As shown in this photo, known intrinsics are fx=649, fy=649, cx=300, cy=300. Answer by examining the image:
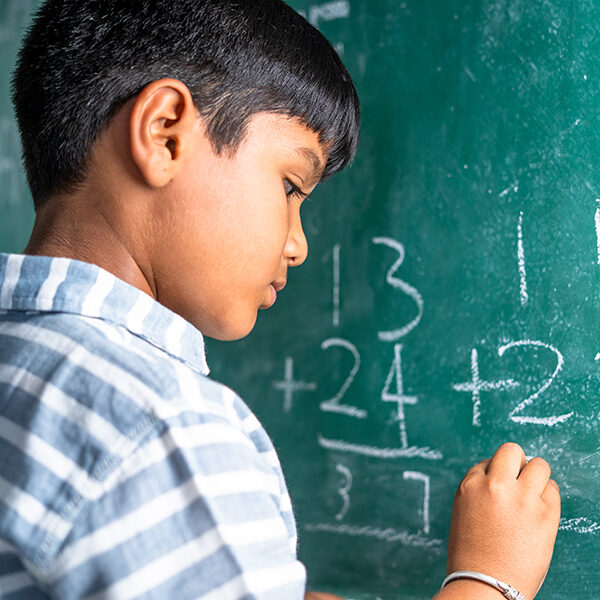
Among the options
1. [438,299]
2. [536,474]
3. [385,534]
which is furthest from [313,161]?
[385,534]

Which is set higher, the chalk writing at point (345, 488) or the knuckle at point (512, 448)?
the knuckle at point (512, 448)

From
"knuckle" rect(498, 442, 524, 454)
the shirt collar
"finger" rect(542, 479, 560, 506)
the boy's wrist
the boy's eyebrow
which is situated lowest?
the boy's wrist

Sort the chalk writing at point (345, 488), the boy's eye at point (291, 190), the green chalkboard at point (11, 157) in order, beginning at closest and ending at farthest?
the boy's eye at point (291, 190), the chalk writing at point (345, 488), the green chalkboard at point (11, 157)

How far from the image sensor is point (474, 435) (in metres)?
0.68

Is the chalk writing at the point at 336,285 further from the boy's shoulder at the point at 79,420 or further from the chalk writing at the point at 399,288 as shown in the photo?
the boy's shoulder at the point at 79,420

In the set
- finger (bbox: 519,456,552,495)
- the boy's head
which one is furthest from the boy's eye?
finger (bbox: 519,456,552,495)

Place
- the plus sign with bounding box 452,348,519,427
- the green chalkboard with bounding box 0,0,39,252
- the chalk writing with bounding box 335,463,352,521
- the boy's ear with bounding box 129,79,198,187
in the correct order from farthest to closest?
the green chalkboard with bounding box 0,0,39,252, the chalk writing with bounding box 335,463,352,521, the plus sign with bounding box 452,348,519,427, the boy's ear with bounding box 129,79,198,187

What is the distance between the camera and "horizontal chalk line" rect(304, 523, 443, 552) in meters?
0.71

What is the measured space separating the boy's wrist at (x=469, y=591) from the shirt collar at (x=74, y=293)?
297mm

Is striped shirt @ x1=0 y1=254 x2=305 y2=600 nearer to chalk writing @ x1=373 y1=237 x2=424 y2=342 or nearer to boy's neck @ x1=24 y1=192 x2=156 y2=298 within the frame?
boy's neck @ x1=24 y1=192 x2=156 y2=298

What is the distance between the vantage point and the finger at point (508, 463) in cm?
58

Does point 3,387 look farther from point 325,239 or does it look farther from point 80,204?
point 325,239

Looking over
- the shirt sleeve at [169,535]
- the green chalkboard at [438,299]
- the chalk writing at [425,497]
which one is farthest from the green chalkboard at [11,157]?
the shirt sleeve at [169,535]

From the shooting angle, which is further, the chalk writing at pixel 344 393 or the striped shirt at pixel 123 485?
the chalk writing at pixel 344 393
